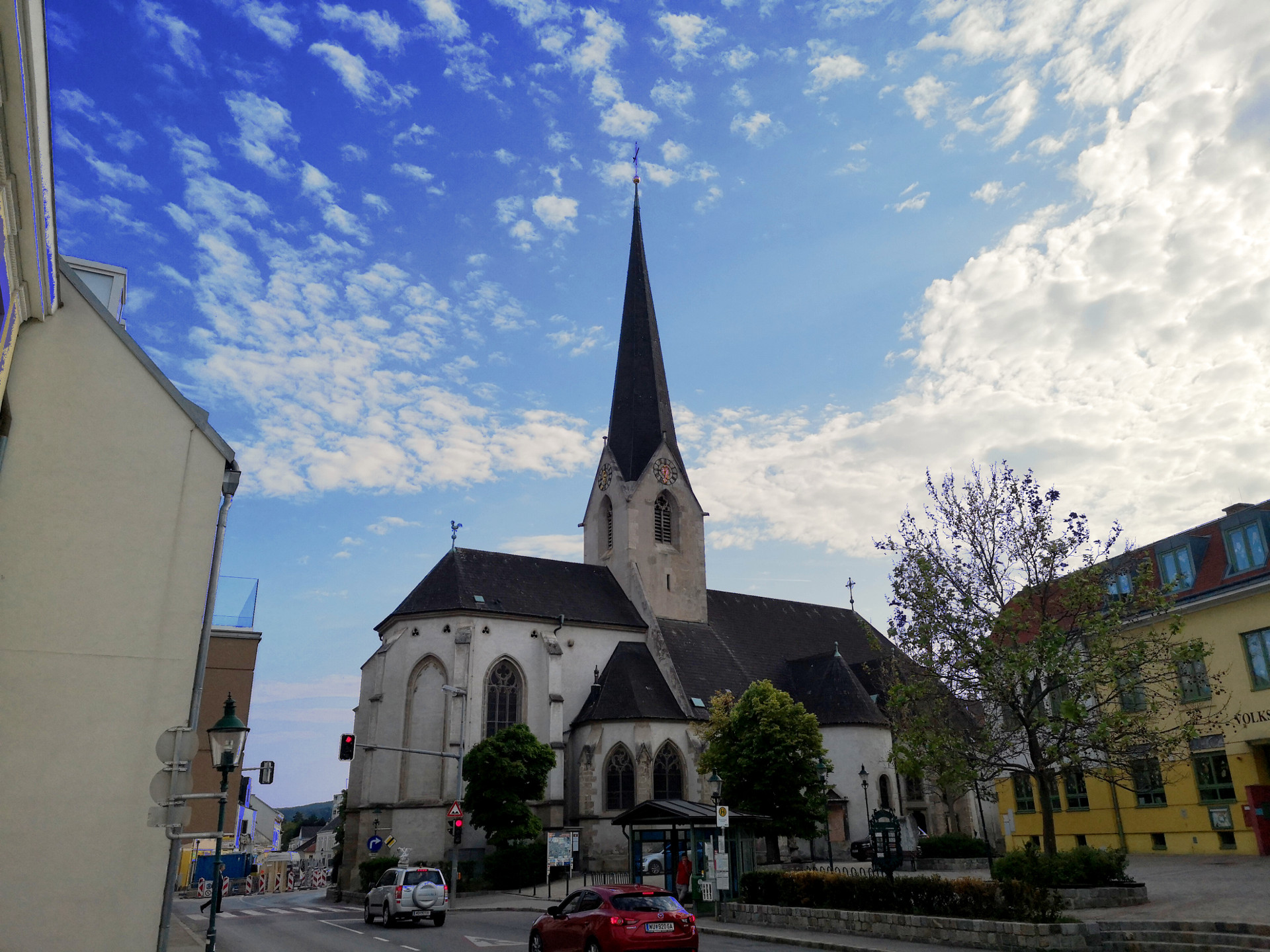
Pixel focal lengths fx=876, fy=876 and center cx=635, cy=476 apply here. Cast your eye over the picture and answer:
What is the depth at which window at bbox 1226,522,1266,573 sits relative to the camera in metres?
24.5

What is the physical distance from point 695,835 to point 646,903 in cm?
851

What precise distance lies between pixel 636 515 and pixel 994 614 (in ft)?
96.1

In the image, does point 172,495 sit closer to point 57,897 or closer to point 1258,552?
point 57,897

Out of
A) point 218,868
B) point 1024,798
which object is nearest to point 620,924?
point 218,868

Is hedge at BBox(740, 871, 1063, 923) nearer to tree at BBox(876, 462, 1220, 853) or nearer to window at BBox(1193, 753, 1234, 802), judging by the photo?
tree at BBox(876, 462, 1220, 853)

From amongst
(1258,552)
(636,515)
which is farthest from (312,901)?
(1258,552)

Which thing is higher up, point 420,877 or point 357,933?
point 420,877

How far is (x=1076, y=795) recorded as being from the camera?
30.1m

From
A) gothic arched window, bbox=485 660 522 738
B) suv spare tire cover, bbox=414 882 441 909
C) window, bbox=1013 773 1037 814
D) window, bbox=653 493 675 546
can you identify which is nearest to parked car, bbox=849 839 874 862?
window, bbox=1013 773 1037 814

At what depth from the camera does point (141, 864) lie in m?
11.6

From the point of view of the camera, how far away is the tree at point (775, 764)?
1216 inches

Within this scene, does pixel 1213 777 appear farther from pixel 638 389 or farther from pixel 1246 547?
pixel 638 389

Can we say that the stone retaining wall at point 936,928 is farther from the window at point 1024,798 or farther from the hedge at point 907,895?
the window at point 1024,798

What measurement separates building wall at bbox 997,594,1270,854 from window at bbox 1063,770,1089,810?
36 centimetres
